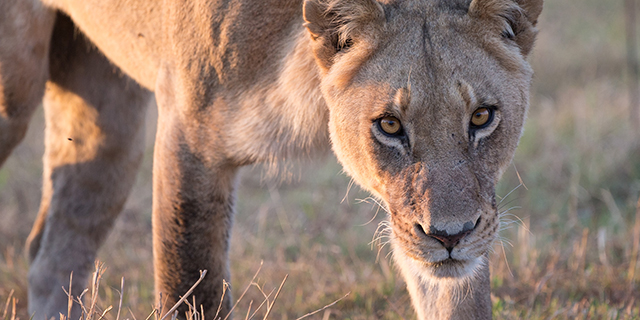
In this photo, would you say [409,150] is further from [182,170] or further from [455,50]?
[182,170]

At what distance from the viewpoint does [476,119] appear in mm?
2385

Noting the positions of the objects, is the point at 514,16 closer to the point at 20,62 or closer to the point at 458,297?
the point at 458,297

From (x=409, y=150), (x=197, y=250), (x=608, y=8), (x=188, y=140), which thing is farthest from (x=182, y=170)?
(x=608, y=8)

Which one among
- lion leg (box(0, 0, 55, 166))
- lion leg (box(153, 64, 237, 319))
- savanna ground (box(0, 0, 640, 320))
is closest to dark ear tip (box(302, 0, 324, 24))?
lion leg (box(153, 64, 237, 319))

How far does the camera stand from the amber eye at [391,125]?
238 cm

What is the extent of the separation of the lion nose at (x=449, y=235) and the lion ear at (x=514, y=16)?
79 cm

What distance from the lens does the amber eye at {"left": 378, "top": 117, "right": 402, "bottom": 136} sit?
2.38 meters

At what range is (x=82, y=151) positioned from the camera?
13.0 feet

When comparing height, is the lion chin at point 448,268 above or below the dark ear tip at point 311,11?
below

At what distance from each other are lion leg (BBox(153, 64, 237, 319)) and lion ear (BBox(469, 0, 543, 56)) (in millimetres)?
1151

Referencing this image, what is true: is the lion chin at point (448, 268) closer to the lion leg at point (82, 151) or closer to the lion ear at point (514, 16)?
the lion ear at point (514, 16)

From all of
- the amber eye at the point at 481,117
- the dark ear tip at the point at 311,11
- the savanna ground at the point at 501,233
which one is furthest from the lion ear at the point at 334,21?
the savanna ground at the point at 501,233

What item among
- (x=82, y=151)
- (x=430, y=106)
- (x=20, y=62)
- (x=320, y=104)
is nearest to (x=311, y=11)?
(x=320, y=104)

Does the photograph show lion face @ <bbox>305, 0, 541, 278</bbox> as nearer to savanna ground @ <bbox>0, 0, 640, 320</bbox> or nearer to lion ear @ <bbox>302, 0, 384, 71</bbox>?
lion ear @ <bbox>302, 0, 384, 71</bbox>
